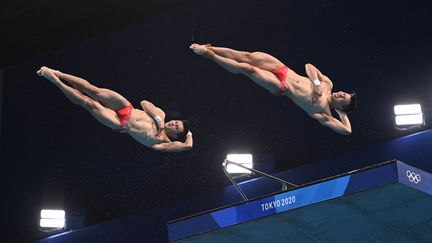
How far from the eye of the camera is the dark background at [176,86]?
10.7m

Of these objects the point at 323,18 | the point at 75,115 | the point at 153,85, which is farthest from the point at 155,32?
the point at 323,18

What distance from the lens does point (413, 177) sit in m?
6.95

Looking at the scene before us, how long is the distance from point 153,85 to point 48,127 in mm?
2064

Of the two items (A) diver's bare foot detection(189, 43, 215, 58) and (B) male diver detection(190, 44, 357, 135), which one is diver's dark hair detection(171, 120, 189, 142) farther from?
(A) diver's bare foot detection(189, 43, 215, 58)

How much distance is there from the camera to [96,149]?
1233 cm

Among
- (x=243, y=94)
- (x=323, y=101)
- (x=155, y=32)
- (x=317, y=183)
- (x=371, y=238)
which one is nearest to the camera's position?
(x=317, y=183)

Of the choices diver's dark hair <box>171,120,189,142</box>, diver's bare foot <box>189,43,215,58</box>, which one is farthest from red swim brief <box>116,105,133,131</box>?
diver's bare foot <box>189,43,215,58</box>

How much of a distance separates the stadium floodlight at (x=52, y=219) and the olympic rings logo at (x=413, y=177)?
656cm

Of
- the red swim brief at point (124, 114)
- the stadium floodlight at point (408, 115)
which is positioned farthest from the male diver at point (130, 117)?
the stadium floodlight at point (408, 115)

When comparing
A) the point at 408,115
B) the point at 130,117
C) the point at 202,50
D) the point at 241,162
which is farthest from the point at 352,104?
the point at 130,117

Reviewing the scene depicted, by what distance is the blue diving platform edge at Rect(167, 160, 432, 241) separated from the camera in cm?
691

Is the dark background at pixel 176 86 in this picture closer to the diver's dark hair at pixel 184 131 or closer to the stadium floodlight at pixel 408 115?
the stadium floodlight at pixel 408 115

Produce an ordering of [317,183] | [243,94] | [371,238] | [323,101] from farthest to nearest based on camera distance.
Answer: [243,94]
[323,101]
[371,238]
[317,183]

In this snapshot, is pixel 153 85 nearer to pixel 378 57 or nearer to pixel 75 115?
pixel 75 115
